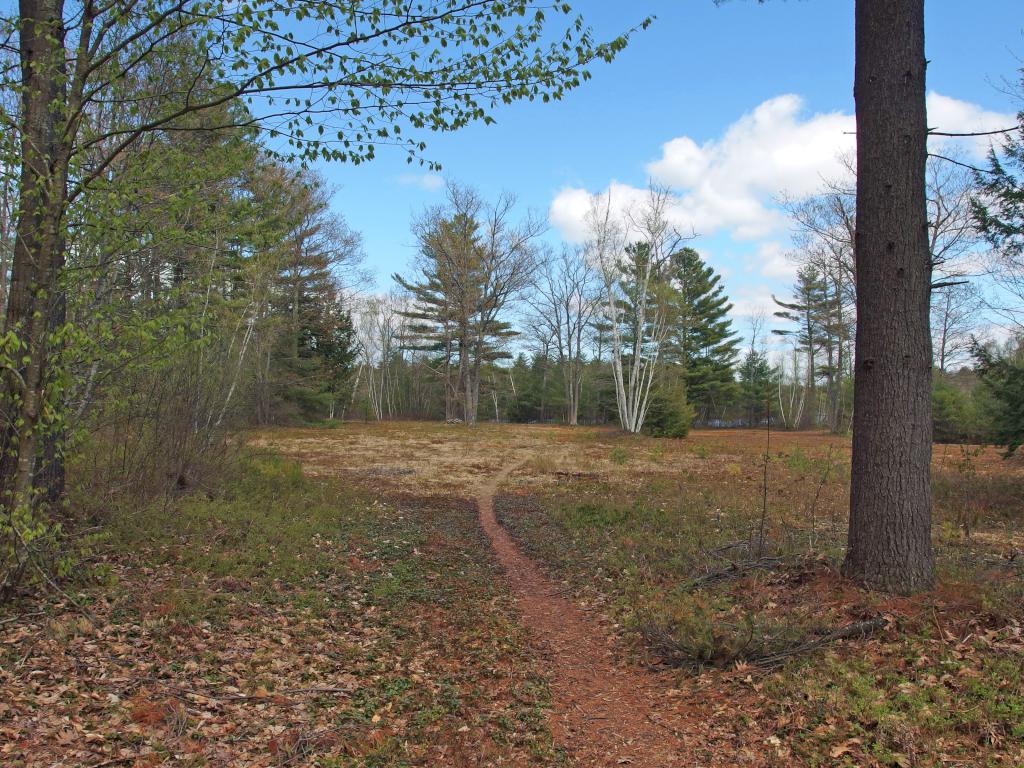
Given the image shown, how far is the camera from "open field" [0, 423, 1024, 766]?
329cm

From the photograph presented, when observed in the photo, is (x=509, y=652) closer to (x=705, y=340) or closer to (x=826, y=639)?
(x=826, y=639)

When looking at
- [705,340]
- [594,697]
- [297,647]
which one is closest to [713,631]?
[594,697]

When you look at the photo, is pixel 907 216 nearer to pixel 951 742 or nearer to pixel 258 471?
pixel 951 742

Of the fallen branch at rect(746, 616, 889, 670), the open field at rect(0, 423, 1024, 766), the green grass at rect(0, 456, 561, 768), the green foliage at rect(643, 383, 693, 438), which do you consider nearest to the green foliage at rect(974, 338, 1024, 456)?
the open field at rect(0, 423, 1024, 766)

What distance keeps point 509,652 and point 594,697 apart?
946 mm

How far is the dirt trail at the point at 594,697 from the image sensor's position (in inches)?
139

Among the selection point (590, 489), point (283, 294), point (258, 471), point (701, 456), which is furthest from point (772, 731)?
point (283, 294)

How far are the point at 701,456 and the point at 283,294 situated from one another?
23.5m

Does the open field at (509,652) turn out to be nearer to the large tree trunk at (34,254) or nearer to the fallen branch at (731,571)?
the fallen branch at (731,571)

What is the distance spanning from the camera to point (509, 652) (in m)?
4.93

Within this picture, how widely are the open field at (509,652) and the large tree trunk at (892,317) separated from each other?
1.53 ft

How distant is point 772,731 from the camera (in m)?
3.46

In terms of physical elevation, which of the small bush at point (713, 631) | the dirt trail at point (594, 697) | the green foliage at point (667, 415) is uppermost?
the green foliage at point (667, 415)

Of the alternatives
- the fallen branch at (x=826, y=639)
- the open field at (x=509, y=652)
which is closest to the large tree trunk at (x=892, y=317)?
the open field at (x=509, y=652)
